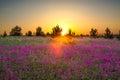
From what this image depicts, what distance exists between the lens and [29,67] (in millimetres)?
14820

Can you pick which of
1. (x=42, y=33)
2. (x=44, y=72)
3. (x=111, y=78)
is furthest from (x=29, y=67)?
(x=42, y=33)

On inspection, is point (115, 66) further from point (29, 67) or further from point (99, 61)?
point (29, 67)

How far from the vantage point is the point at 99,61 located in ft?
57.7

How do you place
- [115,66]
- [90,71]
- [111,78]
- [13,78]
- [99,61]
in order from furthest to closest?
[99,61], [115,66], [90,71], [111,78], [13,78]

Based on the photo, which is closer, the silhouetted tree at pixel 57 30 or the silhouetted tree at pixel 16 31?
the silhouetted tree at pixel 57 30

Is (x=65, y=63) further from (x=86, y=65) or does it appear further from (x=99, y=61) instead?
(x=99, y=61)

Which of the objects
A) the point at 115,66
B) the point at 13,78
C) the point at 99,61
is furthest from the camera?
the point at 99,61

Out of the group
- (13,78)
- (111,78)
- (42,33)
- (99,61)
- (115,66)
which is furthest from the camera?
(42,33)

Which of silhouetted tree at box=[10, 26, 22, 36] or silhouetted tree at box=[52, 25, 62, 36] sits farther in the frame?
silhouetted tree at box=[10, 26, 22, 36]

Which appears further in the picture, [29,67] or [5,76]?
[29,67]

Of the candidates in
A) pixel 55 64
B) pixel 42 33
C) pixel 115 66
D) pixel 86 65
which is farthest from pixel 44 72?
pixel 42 33

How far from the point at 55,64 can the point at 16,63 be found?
98.2 inches

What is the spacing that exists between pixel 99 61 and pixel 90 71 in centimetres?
359

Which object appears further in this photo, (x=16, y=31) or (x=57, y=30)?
(x=16, y=31)
